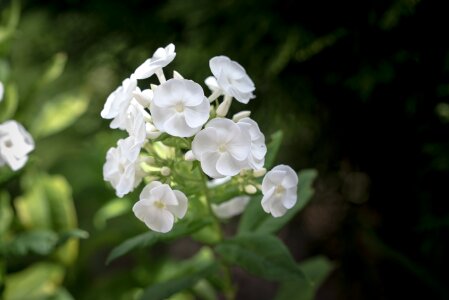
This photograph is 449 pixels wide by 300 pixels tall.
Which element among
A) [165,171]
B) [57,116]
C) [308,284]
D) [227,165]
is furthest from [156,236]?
[57,116]

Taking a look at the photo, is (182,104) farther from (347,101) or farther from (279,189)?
(347,101)

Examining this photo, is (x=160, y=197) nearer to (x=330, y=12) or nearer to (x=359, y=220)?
(x=330, y=12)

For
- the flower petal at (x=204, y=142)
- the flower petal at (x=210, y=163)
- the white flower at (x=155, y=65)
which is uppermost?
the white flower at (x=155, y=65)

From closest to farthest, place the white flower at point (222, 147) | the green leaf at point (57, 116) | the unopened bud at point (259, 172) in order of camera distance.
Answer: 1. the white flower at point (222, 147)
2. the unopened bud at point (259, 172)
3. the green leaf at point (57, 116)

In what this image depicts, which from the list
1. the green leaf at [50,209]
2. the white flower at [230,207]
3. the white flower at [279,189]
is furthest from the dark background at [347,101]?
the white flower at [279,189]

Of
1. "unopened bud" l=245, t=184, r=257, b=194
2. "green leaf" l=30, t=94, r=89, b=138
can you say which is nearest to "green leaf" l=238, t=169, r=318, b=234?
"unopened bud" l=245, t=184, r=257, b=194

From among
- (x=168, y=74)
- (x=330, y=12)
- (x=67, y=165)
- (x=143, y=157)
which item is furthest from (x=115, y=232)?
(x=330, y=12)

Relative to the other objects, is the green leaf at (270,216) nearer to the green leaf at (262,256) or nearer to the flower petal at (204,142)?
the green leaf at (262,256)

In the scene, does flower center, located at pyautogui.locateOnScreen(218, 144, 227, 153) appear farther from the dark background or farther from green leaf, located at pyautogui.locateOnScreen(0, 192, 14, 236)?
green leaf, located at pyautogui.locateOnScreen(0, 192, 14, 236)
